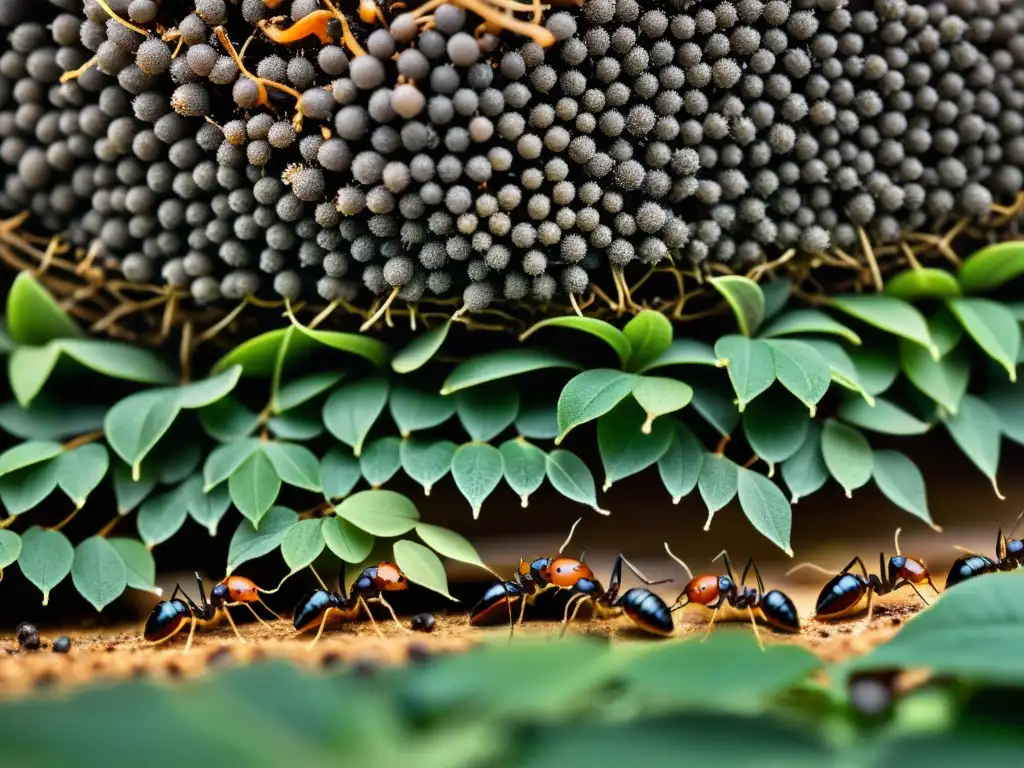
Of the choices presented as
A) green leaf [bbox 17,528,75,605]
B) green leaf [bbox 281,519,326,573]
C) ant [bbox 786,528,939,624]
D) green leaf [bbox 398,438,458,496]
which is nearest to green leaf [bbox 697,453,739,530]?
ant [bbox 786,528,939,624]

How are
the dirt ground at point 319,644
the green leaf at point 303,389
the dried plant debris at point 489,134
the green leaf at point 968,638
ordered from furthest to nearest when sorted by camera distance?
the green leaf at point 303,389
the dried plant debris at point 489,134
the dirt ground at point 319,644
the green leaf at point 968,638

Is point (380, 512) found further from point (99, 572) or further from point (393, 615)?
point (99, 572)

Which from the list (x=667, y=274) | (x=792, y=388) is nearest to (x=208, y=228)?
(x=667, y=274)

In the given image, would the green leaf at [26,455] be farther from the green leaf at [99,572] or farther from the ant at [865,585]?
the ant at [865,585]

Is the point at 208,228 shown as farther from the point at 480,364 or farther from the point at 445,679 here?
the point at 445,679

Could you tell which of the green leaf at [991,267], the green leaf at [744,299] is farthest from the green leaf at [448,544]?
the green leaf at [991,267]

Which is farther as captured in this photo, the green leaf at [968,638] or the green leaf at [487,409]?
the green leaf at [487,409]
